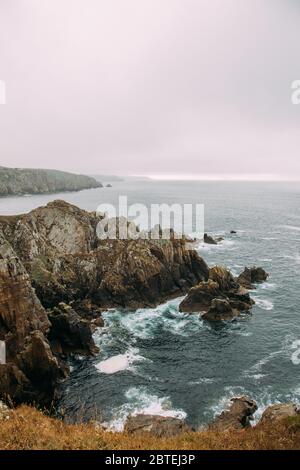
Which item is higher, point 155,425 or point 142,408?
point 155,425

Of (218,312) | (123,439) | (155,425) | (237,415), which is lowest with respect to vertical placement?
(237,415)

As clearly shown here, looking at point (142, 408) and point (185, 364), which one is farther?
point (185, 364)

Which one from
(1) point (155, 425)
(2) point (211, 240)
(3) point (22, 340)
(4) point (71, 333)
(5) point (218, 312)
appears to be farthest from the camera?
(2) point (211, 240)

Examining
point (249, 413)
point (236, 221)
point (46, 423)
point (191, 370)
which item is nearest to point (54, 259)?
point (191, 370)

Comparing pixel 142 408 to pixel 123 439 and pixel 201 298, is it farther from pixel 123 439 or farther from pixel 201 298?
pixel 201 298

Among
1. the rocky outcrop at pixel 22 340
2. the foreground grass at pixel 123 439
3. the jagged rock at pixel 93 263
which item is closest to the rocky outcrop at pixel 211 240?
the jagged rock at pixel 93 263

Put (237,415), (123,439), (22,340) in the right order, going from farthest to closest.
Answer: (22,340), (237,415), (123,439)

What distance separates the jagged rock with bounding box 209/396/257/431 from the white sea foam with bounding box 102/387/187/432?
11.0 feet

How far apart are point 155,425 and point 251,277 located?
39986mm

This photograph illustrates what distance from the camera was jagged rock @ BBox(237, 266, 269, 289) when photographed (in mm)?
56844

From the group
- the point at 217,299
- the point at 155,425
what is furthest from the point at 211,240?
the point at 155,425

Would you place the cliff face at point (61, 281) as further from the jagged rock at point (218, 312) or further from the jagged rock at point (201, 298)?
the jagged rock at point (218, 312)

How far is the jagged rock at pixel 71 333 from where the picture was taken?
36.7 meters

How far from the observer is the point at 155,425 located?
23219 millimetres
